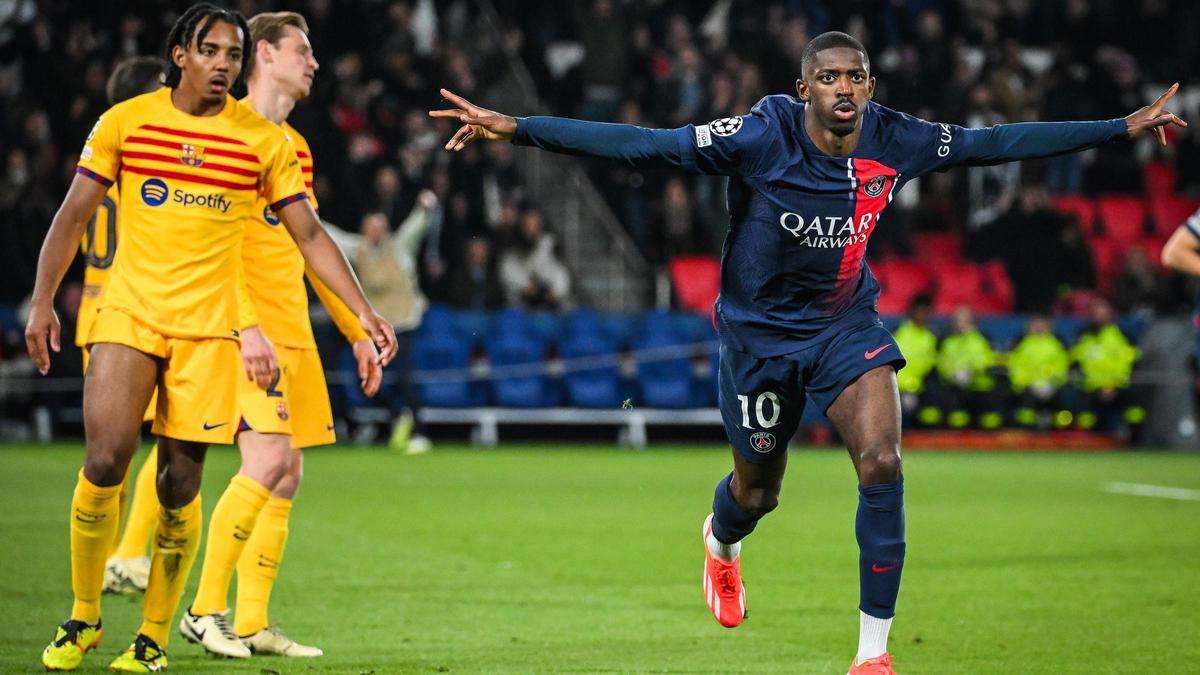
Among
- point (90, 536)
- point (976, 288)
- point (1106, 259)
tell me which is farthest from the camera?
point (1106, 259)

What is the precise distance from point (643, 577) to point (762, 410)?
2739mm

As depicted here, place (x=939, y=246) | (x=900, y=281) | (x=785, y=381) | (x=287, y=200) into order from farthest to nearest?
(x=939, y=246)
(x=900, y=281)
(x=785, y=381)
(x=287, y=200)

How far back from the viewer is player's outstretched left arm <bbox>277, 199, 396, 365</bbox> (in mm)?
6129

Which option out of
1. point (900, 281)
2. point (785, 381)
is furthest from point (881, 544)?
point (900, 281)

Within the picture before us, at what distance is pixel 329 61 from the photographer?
2055cm

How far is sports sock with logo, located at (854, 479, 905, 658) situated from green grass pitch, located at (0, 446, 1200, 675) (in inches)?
25.3

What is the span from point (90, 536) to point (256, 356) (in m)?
0.88

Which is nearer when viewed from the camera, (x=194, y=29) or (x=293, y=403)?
(x=194, y=29)

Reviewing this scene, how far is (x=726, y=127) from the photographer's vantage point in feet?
19.5

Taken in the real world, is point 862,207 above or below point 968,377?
above

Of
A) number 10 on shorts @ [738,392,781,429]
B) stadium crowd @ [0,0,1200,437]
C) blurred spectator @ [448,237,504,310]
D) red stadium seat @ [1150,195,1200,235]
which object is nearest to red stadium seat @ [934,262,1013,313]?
stadium crowd @ [0,0,1200,437]

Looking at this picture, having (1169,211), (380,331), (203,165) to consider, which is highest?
(203,165)

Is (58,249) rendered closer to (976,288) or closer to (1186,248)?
(1186,248)

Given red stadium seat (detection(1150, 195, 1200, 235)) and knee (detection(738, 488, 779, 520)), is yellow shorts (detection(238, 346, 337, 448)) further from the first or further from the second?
red stadium seat (detection(1150, 195, 1200, 235))
